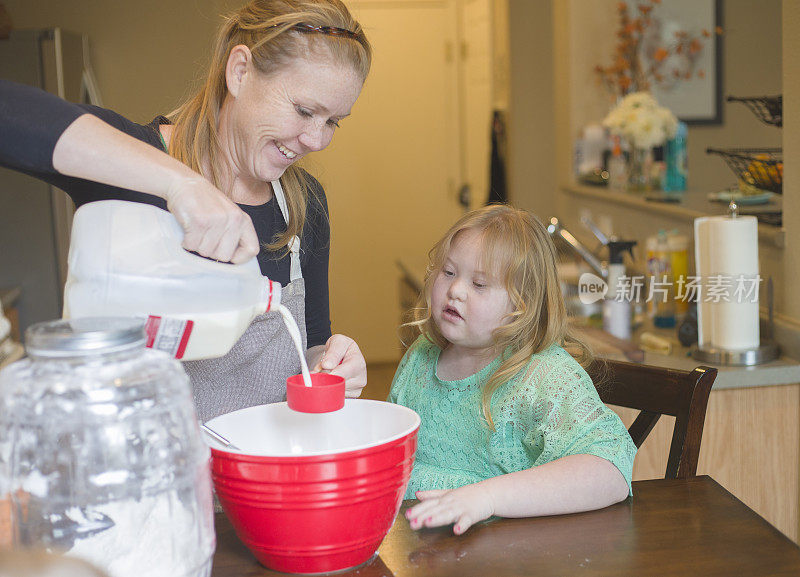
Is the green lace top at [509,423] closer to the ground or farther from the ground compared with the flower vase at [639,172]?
closer to the ground

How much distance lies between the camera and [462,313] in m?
1.45

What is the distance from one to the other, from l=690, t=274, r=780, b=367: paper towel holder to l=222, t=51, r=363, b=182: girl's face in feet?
3.96

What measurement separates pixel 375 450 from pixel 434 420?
0.64 metres

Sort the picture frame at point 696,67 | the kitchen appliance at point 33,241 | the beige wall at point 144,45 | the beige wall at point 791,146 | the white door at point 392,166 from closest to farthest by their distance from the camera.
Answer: the beige wall at point 791,146 < the beige wall at point 144,45 < the kitchen appliance at point 33,241 < the picture frame at point 696,67 < the white door at point 392,166

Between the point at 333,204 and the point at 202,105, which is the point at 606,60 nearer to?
the point at 333,204

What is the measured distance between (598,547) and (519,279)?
1.91 ft

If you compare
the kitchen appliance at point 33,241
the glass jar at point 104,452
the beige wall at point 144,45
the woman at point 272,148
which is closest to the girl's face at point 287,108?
the woman at point 272,148

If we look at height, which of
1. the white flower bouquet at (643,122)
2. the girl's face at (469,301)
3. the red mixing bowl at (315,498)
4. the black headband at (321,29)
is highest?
the black headband at (321,29)

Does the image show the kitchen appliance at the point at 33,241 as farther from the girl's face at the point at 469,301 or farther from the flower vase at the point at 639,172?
the flower vase at the point at 639,172

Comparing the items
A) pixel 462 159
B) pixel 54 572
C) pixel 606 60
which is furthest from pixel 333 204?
pixel 54 572

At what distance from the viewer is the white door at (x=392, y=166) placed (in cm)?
517

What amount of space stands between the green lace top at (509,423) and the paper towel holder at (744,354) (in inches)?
34.1

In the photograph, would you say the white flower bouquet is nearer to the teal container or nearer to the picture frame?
the teal container

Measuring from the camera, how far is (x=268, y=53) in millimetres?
1286
